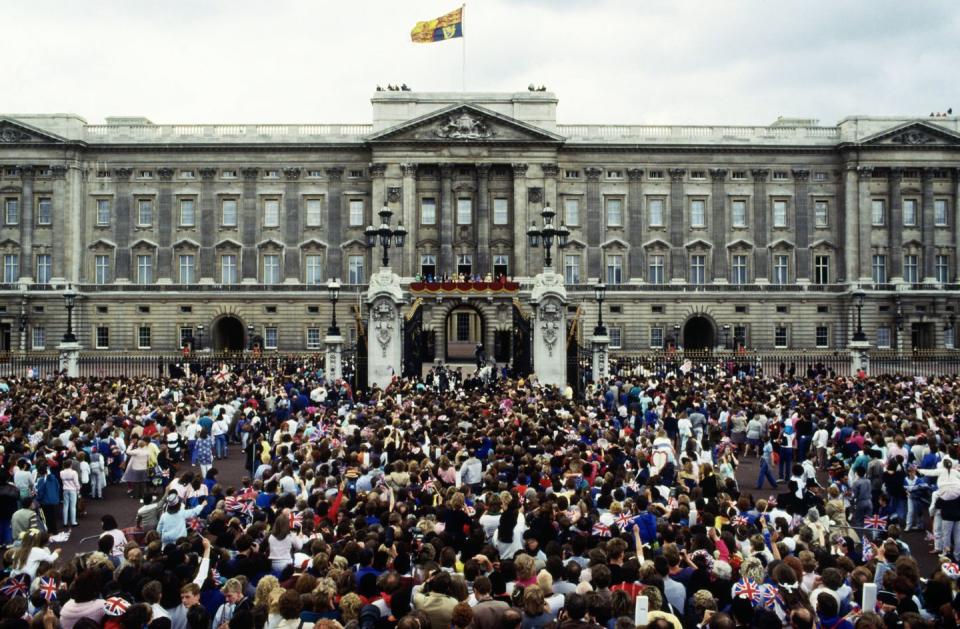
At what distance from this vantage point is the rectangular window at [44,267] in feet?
209

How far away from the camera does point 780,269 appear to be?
64.9m

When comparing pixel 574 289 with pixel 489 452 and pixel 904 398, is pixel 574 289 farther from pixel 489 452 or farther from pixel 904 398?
pixel 489 452

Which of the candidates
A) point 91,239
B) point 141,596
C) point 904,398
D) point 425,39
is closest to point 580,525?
point 141,596

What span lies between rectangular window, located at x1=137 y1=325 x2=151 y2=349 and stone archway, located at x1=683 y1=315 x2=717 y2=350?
41895 mm

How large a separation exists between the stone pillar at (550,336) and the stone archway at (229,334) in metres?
35.8

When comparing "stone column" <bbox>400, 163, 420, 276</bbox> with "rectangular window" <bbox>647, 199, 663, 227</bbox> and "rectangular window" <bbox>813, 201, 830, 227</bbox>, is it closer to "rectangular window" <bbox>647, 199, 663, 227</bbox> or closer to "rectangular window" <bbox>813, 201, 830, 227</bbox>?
"rectangular window" <bbox>647, 199, 663, 227</bbox>

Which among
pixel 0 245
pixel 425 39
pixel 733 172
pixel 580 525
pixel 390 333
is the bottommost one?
pixel 580 525

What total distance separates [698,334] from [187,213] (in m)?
41.8

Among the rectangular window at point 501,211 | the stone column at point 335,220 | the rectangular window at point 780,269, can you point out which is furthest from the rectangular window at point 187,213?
the rectangular window at point 780,269

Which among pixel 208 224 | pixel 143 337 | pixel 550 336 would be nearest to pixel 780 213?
pixel 550 336

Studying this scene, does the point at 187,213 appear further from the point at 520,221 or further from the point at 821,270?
the point at 821,270

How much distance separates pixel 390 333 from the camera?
35219 mm

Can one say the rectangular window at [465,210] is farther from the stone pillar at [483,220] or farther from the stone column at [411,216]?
the stone column at [411,216]

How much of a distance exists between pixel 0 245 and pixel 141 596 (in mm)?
65322
